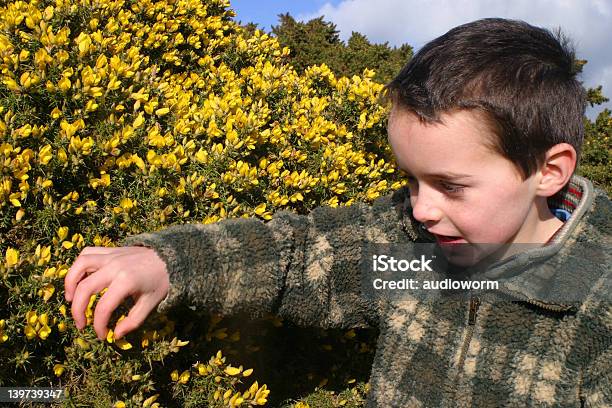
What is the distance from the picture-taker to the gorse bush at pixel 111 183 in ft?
6.06

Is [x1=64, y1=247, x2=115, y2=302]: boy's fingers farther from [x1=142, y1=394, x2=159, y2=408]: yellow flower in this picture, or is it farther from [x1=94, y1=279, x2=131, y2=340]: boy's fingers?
[x1=142, y1=394, x2=159, y2=408]: yellow flower

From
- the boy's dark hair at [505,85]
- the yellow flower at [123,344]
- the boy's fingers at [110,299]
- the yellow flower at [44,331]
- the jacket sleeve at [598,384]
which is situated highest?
the boy's dark hair at [505,85]

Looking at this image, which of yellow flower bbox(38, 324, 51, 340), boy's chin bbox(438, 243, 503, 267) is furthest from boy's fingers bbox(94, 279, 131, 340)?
boy's chin bbox(438, 243, 503, 267)

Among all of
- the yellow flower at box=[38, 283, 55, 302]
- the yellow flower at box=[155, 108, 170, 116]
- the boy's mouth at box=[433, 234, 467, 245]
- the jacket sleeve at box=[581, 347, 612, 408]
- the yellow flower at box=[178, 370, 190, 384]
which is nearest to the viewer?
the jacket sleeve at box=[581, 347, 612, 408]

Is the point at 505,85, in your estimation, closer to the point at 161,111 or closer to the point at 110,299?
the point at 110,299

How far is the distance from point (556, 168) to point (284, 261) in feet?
2.69

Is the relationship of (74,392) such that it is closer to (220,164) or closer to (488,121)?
(220,164)

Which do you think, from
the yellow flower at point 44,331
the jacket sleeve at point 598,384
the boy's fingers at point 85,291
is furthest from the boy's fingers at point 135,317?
the jacket sleeve at point 598,384

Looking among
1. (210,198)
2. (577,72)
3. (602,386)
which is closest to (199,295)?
(210,198)

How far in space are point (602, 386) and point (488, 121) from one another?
2.48ft

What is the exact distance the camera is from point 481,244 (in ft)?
5.48

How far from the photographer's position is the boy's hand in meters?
1.45

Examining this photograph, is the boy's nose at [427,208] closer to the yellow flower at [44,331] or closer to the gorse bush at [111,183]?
the gorse bush at [111,183]

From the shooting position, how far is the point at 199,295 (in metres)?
1.63
